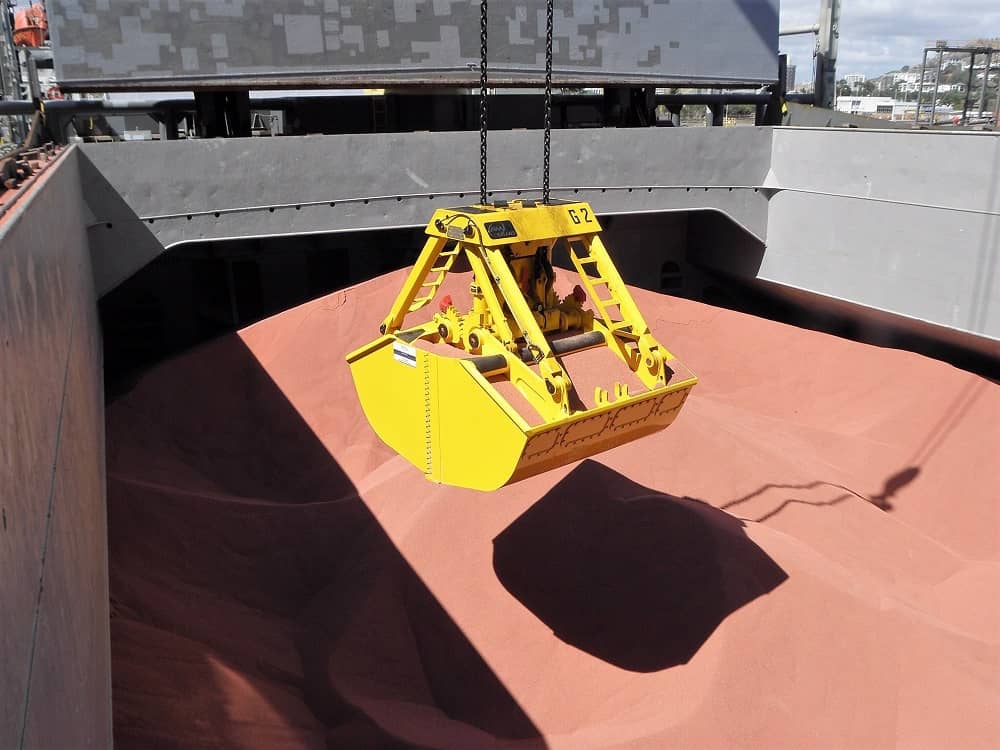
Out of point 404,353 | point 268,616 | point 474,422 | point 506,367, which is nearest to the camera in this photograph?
point 474,422

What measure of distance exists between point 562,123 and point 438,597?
13.6 metres

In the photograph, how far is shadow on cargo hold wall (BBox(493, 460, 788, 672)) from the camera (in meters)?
7.15

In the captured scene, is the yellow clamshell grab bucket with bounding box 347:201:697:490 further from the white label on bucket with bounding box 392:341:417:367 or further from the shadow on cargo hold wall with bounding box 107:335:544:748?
the shadow on cargo hold wall with bounding box 107:335:544:748

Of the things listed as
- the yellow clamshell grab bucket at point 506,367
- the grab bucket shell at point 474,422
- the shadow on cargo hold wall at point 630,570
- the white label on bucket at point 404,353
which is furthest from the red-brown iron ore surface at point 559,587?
the white label on bucket at point 404,353

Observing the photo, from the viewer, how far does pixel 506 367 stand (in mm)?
5594

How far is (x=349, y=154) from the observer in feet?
41.3

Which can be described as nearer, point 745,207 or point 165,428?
point 165,428

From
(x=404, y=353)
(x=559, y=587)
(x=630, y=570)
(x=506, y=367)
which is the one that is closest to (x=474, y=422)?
(x=506, y=367)

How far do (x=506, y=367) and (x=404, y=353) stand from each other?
0.79 meters

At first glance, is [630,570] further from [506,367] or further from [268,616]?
[268,616]

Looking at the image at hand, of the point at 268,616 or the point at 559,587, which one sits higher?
the point at 559,587

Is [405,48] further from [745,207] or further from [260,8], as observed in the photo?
[745,207]

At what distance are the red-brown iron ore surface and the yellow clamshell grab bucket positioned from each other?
1.16 feet

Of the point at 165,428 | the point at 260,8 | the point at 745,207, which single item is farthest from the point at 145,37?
the point at 745,207
